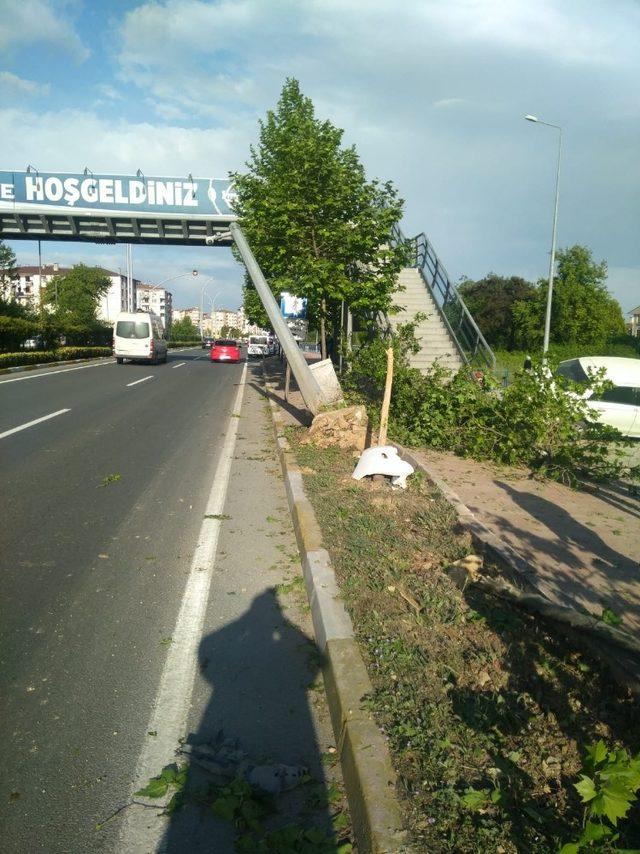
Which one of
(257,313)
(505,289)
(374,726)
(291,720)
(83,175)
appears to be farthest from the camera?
(505,289)

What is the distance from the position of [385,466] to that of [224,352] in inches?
1349

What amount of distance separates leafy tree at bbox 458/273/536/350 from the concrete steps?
33.3 meters

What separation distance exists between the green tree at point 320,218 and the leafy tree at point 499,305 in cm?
3988

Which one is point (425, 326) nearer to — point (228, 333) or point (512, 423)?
point (512, 423)

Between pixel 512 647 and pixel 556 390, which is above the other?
pixel 556 390

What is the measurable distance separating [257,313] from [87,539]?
762 inches

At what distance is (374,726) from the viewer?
9.18 ft

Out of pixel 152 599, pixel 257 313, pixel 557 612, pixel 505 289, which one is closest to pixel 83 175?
pixel 257 313

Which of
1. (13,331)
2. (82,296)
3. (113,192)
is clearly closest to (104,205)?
(113,192)

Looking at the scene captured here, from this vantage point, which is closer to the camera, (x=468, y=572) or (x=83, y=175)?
(x=468, y=572)

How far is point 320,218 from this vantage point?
42.3 feet

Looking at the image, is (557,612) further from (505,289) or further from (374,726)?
(505,289)

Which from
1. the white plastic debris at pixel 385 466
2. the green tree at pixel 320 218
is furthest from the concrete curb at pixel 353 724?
the green tree at pixel 320 218

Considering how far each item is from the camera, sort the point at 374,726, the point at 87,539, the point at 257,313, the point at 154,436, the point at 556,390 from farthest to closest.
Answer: the point at 257,313
the point at 154,436
the point at 556,390
the point at 87,539
the point at 374,726
